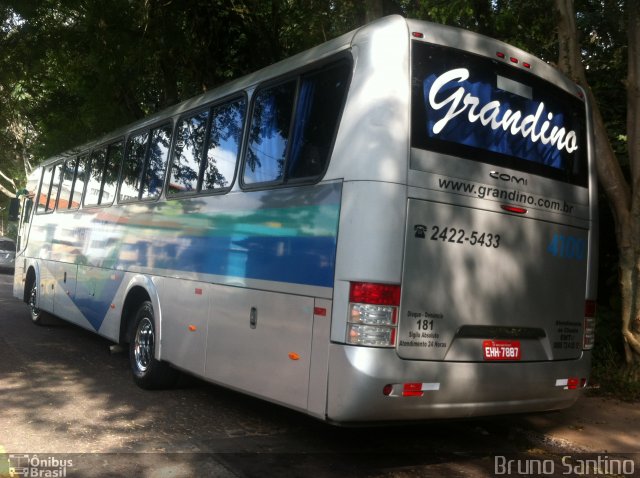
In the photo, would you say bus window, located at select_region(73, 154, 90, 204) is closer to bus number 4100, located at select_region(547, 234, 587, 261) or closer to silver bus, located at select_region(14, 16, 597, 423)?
silver bus, located at select_region(14, 16, 597, 423)

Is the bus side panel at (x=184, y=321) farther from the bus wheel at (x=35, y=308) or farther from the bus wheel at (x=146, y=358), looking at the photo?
the bus wheel at (x=35, y=308)

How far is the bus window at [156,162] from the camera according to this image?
Result: 815cm

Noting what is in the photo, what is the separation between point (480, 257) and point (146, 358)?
440 centimetres

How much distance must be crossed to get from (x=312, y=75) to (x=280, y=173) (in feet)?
2.68

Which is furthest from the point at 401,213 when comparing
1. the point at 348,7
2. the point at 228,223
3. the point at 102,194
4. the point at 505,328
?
the point at 348,7

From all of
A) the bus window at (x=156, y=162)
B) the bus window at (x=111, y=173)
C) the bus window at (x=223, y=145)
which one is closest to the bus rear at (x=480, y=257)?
the bus window at (x=223, y=145)

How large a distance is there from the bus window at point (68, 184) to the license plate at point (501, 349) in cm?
800

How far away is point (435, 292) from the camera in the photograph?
4.94 metres

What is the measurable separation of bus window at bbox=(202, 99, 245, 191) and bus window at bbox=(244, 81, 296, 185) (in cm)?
29

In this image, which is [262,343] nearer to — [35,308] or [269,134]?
[269,134]

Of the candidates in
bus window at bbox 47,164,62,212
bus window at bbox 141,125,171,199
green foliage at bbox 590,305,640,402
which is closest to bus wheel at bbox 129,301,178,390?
bus window at bbox 141,125,171,199

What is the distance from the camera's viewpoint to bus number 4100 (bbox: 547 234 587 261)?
18.6 ft

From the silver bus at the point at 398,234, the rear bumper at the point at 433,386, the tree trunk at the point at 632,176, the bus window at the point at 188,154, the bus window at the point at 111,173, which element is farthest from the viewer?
the bus window at the point at 111,173

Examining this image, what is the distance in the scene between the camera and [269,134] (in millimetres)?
5945
